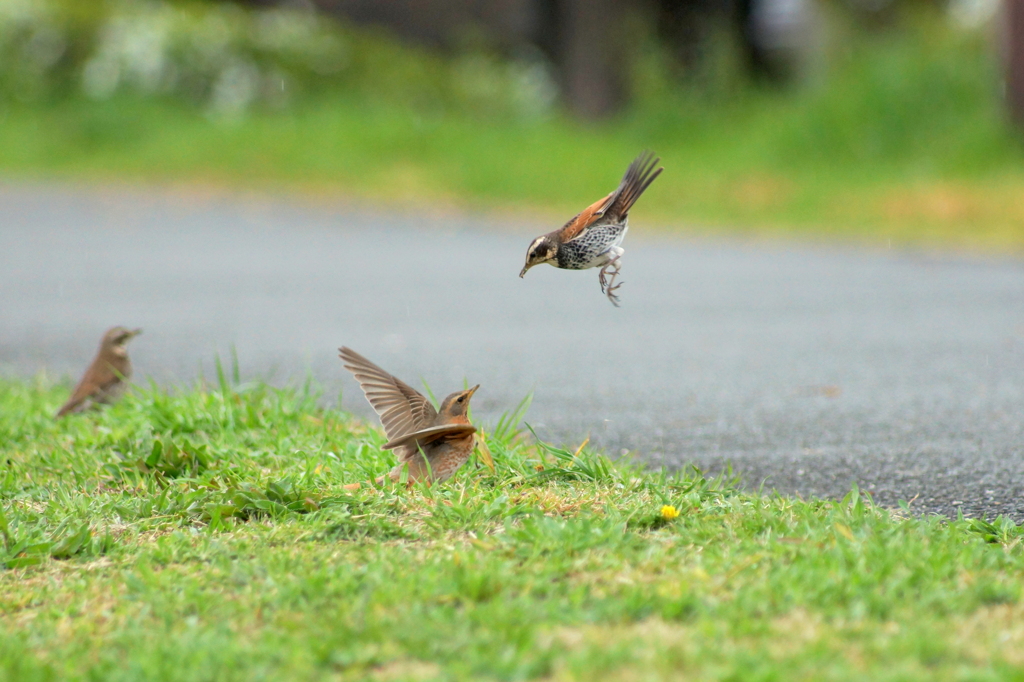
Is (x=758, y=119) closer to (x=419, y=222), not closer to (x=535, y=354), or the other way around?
(x=419, y=222)

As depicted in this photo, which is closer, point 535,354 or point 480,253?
point 535,354

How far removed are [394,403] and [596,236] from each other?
153 centimetres

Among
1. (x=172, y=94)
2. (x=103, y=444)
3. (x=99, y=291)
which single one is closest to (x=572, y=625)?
(x=103, y=444)

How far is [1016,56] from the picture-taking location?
37.2ft

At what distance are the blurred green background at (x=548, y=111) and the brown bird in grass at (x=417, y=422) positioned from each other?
7.14m

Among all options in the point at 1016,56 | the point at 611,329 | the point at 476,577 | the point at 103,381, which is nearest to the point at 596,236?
the point at 476,577

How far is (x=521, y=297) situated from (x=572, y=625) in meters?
6.05

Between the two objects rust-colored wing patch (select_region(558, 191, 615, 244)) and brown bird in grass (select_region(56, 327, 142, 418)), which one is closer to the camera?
rust-colored wing patch (select_region(558, 191, 615, 244))

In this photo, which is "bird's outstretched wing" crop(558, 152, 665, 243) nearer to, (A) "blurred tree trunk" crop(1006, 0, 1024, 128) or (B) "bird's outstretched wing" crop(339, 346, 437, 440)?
(B) "bird's outstretched wing" crop(339, 346, 437, 440)

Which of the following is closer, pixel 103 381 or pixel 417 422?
pixel 417 422

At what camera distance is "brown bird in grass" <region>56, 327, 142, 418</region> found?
14.9 feet

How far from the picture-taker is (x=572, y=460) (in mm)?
3566

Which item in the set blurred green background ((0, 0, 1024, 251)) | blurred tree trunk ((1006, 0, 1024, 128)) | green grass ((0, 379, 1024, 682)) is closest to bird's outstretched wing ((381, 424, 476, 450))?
green grass ((0, 379, 1024, 682))

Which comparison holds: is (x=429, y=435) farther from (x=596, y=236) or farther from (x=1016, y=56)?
(x=1016, y=56)
